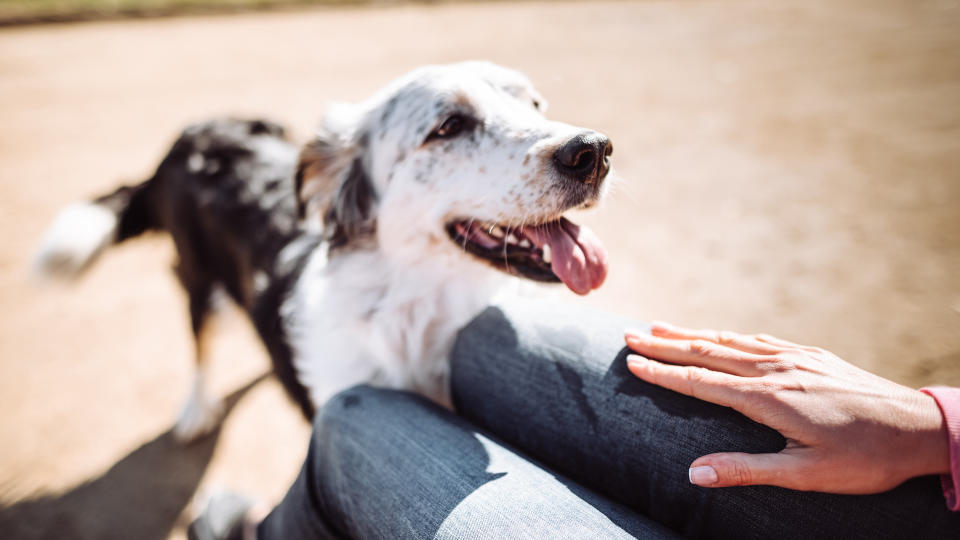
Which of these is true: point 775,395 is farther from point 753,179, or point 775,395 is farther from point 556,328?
point 753,179

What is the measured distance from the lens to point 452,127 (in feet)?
5.85

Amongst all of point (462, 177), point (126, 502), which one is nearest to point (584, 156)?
point (462, 177)

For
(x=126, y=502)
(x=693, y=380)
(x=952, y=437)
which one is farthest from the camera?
(x=126, y=502)

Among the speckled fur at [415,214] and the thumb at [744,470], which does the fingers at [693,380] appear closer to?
the thumb at [744,470]

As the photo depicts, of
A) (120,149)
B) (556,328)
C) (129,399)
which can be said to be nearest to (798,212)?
(556,328)

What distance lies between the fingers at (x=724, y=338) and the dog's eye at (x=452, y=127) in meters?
0.96

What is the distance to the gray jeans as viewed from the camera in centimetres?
108

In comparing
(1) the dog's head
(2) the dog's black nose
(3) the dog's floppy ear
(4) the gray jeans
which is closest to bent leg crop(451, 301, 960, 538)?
(4) the gray jeans

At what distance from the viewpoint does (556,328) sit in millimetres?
1607

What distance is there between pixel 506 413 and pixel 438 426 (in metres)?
0.24

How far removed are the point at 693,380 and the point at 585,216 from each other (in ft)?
9.73

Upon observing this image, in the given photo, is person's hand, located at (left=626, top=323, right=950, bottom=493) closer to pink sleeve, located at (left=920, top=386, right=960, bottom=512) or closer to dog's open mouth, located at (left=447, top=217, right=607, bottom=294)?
pink sleeve, located at (left=920, top=386, right=960, bottom=512)

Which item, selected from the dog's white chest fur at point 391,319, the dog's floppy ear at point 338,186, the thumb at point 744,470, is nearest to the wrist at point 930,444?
the thumb at point 744,470

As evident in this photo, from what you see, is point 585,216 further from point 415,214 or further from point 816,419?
point 816,419
